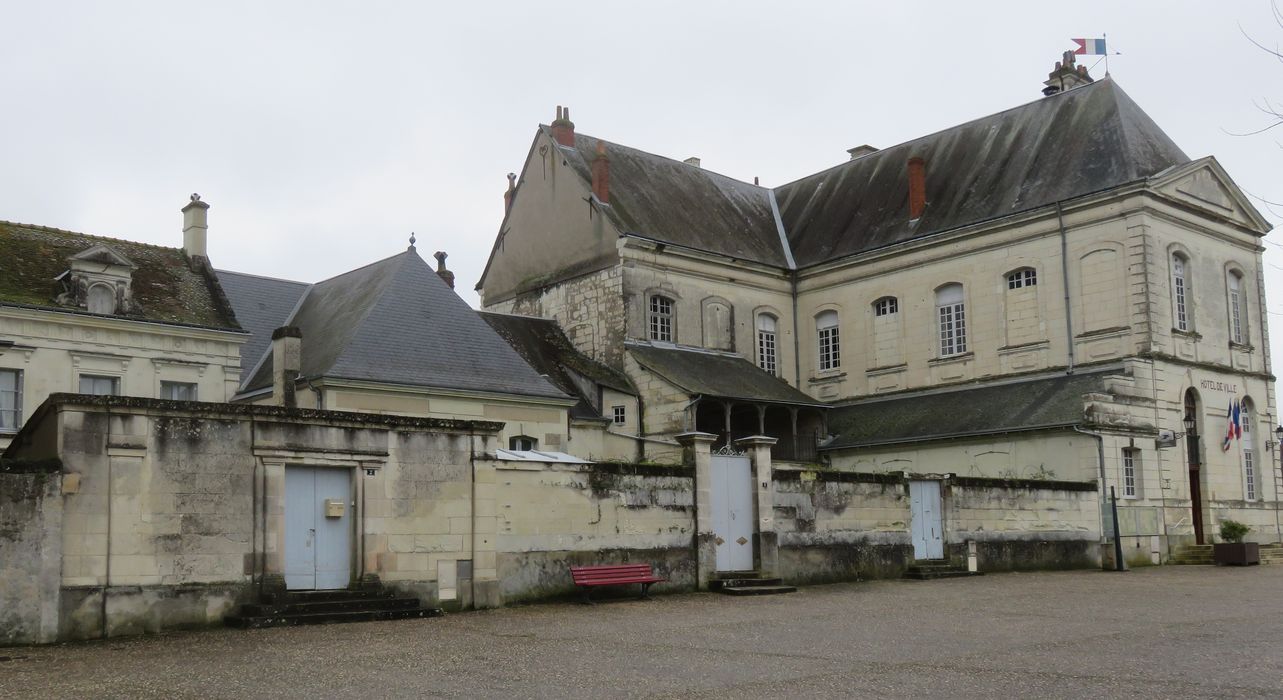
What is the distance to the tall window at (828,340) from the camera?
32.6 m

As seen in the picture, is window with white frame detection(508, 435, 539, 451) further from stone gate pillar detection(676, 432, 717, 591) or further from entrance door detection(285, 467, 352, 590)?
entrance door detection(285, 467, 352, 590)

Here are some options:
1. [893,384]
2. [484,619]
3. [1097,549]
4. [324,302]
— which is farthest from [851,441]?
Result: [484,619]

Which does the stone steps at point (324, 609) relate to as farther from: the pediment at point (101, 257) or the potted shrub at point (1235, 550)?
the potted shrub at point (1235, 550)

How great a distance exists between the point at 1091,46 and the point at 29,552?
90.2 ft

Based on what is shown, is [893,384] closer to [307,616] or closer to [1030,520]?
[1030,520]

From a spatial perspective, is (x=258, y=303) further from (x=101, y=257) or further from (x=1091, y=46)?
(x=1091, y=46)

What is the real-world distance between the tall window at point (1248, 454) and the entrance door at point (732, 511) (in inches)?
659

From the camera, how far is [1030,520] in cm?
2197

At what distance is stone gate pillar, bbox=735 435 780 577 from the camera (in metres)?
17.6

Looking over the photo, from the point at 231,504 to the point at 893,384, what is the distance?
20.9 meters

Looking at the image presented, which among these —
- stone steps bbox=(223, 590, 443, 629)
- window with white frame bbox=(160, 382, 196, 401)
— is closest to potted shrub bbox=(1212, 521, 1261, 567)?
stone steps bbox=(223, 590, 443, 629)

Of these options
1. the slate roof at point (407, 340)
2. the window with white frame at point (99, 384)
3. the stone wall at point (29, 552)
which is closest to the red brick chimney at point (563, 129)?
the slate roof at point (407, 340)

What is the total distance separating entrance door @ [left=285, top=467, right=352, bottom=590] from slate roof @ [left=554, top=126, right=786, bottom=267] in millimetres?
16737

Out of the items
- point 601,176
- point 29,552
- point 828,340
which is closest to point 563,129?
point 601,176
